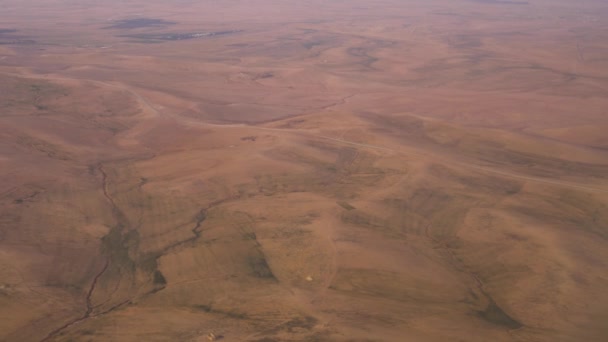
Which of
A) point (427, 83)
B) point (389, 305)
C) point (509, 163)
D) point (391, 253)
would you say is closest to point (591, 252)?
point (391, 253)

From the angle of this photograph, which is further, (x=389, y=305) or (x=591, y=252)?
(x=591, y=252)

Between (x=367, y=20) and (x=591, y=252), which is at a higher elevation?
(x=367, y=20)

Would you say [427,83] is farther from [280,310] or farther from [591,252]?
[280,310]

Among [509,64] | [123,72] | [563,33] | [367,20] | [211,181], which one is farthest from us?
[367,20]

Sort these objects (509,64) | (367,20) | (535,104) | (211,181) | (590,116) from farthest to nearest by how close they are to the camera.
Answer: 1. (367,20)
2. (509,64)
3. (535,104)
4. (590,116)
5. (211,181)

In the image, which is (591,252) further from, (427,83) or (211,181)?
(427,83)

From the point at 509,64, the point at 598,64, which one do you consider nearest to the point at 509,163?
the point at 509,64
